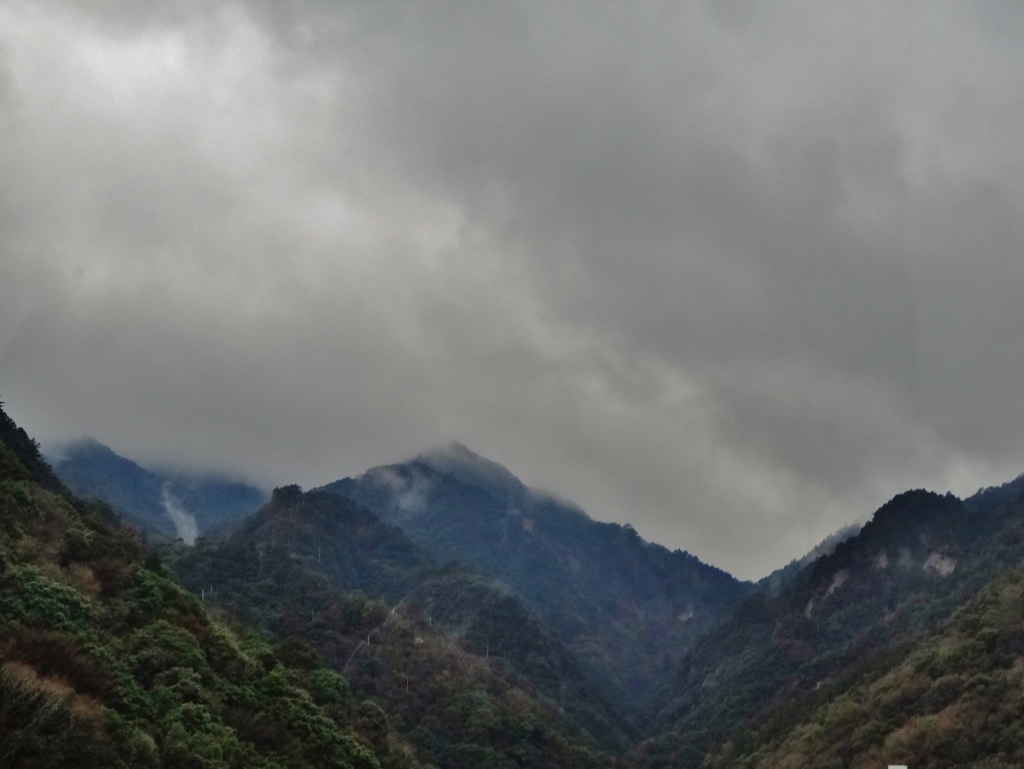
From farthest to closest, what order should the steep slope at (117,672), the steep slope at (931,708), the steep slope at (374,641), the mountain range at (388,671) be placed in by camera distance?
the steep slope at (374,641) → the steep slope at (931,708) → the mountain range at (388,671) → the steep slope at (117,672)

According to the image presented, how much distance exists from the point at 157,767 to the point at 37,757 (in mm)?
6774

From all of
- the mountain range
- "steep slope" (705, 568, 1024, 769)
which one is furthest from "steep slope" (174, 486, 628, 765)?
"steep slope" (705, 568, 1024, 769)

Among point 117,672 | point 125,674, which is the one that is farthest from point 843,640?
point 117,672

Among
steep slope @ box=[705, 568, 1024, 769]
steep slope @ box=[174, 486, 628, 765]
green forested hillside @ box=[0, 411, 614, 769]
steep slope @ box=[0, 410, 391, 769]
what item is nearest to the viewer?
steep slope @ box=[0, 410, 391, 769]

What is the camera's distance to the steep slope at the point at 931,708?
67.0 metres

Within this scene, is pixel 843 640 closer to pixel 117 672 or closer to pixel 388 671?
pixel 388 671

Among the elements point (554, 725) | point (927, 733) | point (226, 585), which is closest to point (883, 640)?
point (554, 725)

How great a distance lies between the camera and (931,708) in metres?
78.5

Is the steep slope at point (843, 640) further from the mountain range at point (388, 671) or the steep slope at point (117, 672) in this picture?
the steep slope at point (117, 672)

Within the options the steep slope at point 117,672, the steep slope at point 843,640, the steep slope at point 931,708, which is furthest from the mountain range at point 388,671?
the steep slope at point 843,640

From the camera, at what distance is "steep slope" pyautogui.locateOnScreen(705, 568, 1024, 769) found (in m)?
67.0

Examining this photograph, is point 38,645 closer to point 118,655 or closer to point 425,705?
point 118,655

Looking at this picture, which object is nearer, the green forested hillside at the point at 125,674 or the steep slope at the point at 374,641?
the green forested hillside at the point at 125,674

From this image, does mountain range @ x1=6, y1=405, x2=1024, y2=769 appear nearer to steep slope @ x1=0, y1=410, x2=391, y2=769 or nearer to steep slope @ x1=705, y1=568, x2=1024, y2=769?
steep slope @ x1=0, y1=410, x2=391, y2=769
